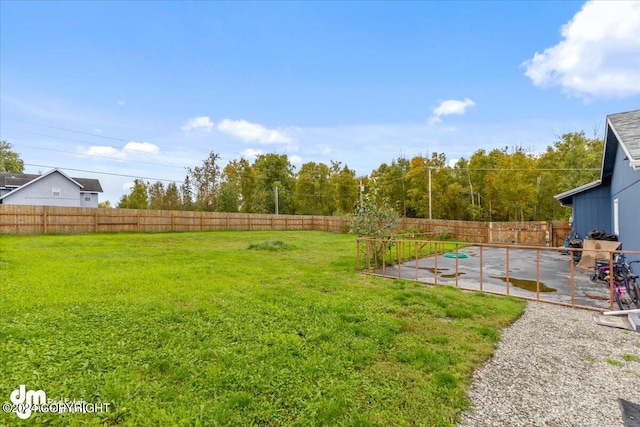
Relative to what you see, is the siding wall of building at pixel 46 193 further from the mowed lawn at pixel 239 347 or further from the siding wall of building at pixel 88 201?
the mowed lawn at pixel 239 347

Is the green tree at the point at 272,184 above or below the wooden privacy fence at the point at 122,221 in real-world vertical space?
above

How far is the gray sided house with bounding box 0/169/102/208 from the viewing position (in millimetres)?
22594

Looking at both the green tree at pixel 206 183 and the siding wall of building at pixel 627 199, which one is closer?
the siding wall of building at pixel 627 199

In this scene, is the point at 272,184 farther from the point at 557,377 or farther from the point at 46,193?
the point at 557,377

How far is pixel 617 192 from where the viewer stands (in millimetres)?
8867

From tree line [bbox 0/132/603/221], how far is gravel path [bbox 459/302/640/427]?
1906 cm

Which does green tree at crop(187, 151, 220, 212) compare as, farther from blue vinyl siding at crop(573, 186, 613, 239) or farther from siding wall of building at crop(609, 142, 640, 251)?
siding wall of building at crop(609, 142, 640, 251)

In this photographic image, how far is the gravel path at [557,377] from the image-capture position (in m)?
2.40

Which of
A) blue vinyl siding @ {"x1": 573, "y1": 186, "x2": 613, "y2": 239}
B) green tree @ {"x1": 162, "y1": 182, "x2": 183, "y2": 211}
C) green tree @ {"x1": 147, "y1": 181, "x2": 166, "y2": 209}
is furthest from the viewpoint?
green tree @ {"x1": 147, "y1": 181, "x2": 166, "y2": 209}

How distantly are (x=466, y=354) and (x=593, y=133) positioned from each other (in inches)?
1099

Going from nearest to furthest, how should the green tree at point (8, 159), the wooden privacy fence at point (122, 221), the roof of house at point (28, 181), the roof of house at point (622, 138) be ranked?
1. the roof of house at point (622, 138)
2. the wooden privacy fence at point (122, 221)
3. the roof of house at point (28, 181)
4. the green tree at point (8, 159)

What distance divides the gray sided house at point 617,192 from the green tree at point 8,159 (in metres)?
42.7

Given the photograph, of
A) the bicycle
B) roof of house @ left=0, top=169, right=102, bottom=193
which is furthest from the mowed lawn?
→ roof of house @ left=0, top=169, right=102, bottom=193

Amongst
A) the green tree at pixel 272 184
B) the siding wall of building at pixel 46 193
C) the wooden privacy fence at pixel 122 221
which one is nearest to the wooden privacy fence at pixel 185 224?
the wooden privacy fence at pixel 122 221
